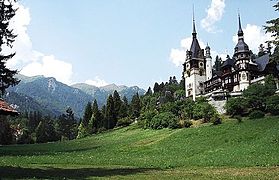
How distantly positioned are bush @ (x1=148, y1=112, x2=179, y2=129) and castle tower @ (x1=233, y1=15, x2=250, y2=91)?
22.4 metres

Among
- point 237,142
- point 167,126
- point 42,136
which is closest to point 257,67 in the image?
point 167,126

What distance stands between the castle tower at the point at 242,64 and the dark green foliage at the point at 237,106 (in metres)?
20.4

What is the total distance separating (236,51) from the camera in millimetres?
91500

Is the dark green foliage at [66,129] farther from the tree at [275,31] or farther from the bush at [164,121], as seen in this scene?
the tree at [275,31]

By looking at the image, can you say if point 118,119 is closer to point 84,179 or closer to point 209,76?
point 209,76

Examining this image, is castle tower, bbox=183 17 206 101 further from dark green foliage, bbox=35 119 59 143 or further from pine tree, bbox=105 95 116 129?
dark green foliage, bbox=35 119 59 143

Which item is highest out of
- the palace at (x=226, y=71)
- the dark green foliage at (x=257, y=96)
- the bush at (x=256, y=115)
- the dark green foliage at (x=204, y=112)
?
the palace at (x=226, y=71)

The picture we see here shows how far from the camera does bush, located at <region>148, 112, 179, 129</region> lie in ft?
232

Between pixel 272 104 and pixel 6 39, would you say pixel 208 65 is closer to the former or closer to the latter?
pixel 272 104

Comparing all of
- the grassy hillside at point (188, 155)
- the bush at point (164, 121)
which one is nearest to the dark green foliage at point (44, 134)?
the bush at point (164, 121)

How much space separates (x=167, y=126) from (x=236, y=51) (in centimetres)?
3030

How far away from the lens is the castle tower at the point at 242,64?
8869 cm

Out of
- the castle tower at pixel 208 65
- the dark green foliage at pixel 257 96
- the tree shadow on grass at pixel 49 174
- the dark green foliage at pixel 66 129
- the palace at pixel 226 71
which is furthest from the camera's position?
the dark green foliage at pixel 66 129

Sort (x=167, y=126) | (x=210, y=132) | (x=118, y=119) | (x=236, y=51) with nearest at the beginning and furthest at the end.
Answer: (x=210, y=132)
(x=167, y=126)
(x=236, y=51)
(x=118, y=119)
